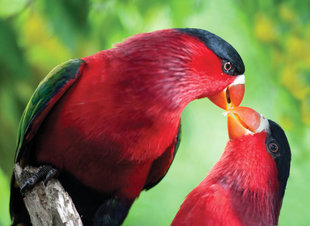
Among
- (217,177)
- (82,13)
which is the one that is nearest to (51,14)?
(82,13)

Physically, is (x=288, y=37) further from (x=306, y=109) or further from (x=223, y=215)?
(x=223, y=215)

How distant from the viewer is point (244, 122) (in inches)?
38.1

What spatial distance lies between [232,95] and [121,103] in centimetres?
27

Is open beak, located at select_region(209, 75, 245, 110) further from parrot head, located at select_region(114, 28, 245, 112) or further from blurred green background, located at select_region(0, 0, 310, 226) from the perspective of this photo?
blurred green background, located at select_region(0, 0, 310, 226)

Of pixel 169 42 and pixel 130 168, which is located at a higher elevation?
pixel 169 42

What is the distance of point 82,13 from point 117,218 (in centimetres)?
71

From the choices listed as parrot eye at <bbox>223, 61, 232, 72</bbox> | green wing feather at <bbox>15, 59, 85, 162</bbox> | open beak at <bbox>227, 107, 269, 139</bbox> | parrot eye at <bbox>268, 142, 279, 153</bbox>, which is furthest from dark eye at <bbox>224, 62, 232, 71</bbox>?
green wing feather at <bbox>15, 59, 85, 162</bbox>

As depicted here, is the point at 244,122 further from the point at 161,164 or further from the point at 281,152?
the point at 161,164

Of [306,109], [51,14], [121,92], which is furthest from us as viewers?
[306,109]

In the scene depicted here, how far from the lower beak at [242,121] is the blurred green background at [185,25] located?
47 cm

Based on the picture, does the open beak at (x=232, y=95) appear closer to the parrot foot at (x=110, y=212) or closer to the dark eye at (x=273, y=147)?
the dark eye at (x=273, y=147)

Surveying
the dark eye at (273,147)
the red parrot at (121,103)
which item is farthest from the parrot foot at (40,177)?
the dark eye at (273,147)

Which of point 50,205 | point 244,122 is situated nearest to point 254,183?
point 244,122

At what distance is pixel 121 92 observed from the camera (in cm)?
88
